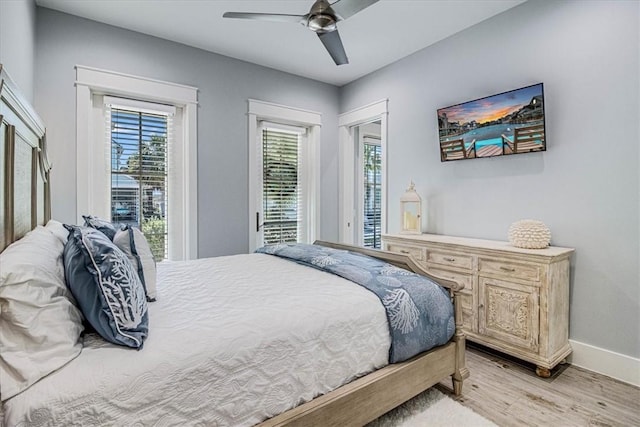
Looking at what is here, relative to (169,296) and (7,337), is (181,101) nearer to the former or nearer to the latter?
(169,296)

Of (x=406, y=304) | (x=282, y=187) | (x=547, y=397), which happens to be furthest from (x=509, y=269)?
(x=282, y=187)

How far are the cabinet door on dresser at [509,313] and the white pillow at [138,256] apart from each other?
227 cm

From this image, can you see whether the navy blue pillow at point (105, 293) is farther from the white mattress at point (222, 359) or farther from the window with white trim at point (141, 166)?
the window with white trim at point (141, 166)

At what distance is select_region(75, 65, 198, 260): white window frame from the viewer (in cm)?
291

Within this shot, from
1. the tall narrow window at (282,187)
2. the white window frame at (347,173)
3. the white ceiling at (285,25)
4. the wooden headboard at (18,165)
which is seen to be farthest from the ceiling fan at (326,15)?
the white window frame at (347,173)

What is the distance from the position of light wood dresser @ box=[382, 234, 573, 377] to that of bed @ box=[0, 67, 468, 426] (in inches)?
26.2

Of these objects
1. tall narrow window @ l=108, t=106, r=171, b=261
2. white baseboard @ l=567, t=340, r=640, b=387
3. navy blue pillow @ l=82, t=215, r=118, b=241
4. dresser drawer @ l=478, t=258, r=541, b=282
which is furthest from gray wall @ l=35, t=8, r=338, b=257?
white baseboard @ l=567, t=340, r=640, b=387

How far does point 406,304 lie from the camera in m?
1.72

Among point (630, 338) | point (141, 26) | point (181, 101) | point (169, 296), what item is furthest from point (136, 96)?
point (630, 338)

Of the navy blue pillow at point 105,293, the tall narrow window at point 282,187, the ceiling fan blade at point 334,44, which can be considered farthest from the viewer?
the tall narrow window at point 282,187

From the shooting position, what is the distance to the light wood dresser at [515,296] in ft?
7.34

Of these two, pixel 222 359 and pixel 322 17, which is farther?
pixel 322 17

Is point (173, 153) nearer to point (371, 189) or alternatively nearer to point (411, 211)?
point (411, 211)

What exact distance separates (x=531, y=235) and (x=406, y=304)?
1304 millimetres
